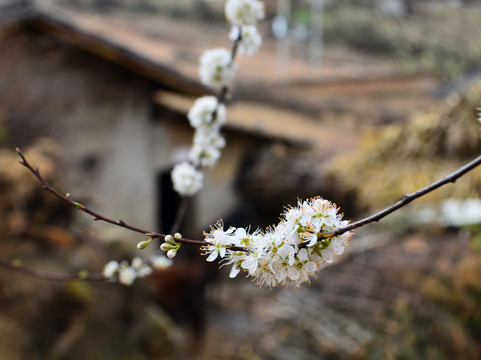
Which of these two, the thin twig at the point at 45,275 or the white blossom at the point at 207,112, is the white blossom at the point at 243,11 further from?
the thin twig at the point at 45,275

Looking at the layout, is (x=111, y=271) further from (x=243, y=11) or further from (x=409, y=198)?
(x=409, y=198)

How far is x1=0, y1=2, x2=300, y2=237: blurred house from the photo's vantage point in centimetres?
427

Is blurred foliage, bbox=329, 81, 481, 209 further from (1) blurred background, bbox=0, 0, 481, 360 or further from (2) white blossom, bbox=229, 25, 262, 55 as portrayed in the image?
(2) white blossom, bbox=229, 25, 262, 55

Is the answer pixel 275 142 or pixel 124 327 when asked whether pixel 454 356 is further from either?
pixel 275 142

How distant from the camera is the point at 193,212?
651cm

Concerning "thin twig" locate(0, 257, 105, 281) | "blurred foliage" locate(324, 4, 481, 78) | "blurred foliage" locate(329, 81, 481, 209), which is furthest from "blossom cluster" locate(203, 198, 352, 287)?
"blurred foliage" locate(324, 4, 481, 78)

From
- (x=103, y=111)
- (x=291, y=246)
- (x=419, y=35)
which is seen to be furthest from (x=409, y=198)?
(x=419, y=35)

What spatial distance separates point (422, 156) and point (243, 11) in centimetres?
285

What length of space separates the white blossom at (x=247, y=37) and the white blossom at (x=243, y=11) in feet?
0.08

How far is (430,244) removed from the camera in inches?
166

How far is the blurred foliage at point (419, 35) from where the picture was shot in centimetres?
987

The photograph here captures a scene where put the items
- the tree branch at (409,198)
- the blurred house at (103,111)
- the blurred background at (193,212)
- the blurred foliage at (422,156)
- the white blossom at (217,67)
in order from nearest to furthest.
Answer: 1. the tree branch at (409,198)
2. the white blossom at (217,67)
3. the blurred background at (193,212)
4. the blurred foliage at (422,156)
5. the blurred house at (103,111)

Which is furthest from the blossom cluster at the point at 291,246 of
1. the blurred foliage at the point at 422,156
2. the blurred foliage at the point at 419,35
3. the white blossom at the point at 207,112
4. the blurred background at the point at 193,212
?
the blurred foliage at the point at 419,35

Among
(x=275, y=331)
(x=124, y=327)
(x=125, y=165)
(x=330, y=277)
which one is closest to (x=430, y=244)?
(x=330, y=277)
